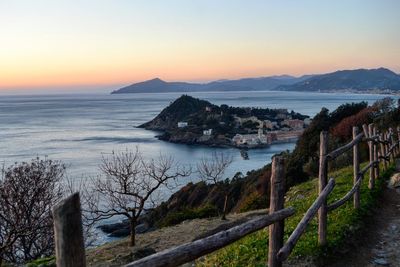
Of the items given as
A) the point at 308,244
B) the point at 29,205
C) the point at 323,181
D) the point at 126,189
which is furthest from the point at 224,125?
the point at 323,181

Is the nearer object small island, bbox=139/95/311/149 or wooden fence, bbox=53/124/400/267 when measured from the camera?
wooden fence, bbox=53/124/400/267

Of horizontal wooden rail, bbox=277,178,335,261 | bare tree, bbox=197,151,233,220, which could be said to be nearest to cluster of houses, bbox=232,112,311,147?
bare tree, bbox=197,151,233,220

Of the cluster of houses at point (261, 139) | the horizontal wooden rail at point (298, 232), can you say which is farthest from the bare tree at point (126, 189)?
the cluster of houses at point (261, 139)

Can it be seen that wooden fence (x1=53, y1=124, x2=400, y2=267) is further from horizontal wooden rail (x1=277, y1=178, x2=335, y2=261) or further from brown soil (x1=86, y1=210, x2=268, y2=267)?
brown soil (x1=86, y1=210, x2=268, y2=267)

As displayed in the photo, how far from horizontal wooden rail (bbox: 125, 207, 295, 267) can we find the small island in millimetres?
74463

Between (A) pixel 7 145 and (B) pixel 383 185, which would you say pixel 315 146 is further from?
(A) pixel 7 145

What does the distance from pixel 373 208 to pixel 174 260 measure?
757 cm

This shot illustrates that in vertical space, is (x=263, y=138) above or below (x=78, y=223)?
below

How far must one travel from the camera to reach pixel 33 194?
16.3 meters

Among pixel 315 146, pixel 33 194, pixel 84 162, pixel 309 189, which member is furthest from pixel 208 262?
pixel 84 162

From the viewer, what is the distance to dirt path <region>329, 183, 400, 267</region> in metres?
6.54

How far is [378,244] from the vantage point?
24.0 feet

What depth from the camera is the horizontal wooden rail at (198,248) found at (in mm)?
2666

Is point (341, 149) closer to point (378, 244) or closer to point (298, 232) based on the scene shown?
point (378, 244)
